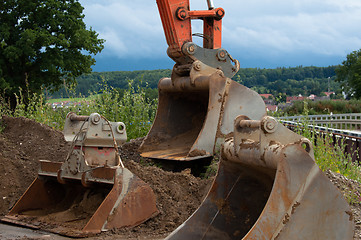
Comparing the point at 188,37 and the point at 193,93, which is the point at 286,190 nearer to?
the point at 193,93

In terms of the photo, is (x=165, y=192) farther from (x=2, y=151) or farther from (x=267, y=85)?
(x=267, y=85)

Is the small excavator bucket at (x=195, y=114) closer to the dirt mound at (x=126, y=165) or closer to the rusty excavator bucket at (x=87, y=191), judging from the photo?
the dirt mound at (x=126, y=165)

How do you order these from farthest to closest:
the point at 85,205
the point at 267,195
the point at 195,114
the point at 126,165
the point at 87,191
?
the point at 195,114
the point at 126,165
the point at 87,191
the point at 85,205
the point at 267,195

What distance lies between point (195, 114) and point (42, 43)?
23232 mm

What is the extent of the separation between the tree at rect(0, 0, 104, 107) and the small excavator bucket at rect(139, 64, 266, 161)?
21859 millimetres

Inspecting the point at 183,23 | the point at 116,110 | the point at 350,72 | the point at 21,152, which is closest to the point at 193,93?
the point at 183,23

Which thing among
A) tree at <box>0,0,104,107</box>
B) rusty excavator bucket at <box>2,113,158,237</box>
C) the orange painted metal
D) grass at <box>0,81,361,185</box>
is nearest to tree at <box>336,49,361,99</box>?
tree at <box>0,0,104,107</box>

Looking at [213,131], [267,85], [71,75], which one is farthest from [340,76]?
[213,131]

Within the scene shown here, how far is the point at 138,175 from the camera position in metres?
5.41

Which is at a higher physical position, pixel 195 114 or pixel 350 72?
pixel 350 72

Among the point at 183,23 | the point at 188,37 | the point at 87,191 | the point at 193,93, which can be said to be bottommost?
the point at 87,191

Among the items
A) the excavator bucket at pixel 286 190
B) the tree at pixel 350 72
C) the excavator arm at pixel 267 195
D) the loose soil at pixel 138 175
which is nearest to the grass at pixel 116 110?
the loose soil at pixel 138 175

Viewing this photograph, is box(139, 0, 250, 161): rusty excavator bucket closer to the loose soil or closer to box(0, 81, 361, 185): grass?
the loose soil

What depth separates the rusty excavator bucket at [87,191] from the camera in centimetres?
463
